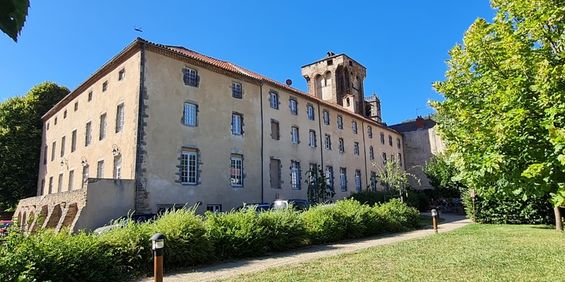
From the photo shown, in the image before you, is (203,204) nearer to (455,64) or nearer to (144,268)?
(144,268)

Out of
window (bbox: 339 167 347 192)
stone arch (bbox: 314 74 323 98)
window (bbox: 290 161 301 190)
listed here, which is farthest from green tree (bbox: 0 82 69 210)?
stone arch (bbox: 314 74 323 98)

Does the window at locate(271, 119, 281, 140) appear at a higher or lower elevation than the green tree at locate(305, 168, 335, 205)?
higher

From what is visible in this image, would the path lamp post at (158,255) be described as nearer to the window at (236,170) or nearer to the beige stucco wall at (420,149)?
the window at (236,170)

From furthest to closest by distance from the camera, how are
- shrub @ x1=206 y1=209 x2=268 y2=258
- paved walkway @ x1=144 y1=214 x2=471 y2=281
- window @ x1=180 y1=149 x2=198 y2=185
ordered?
window @ x1=180 y1=149 x2=198 y2=185 < shrub @ x1=206 y1=209 x2=268 y2=258 < paved walkway @ x1=144 y1=214 x2=471 y2=281

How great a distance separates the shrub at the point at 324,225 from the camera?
13.5m

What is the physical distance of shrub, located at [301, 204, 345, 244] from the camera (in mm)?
13508

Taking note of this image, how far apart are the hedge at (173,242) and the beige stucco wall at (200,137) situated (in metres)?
8.20

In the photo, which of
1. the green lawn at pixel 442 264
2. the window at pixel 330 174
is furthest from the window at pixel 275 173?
the green lawn at pixel 442 264

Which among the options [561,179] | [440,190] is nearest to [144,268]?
[561,179]

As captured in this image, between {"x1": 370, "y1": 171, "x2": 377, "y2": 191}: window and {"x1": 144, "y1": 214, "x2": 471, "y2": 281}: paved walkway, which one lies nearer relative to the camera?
{"x1": 144, "y1": 214, "x2": 471, "y2": 281}: paved walkway

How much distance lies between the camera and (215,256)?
405 inches

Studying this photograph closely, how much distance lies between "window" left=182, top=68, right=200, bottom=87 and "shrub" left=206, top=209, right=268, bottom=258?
1174cm

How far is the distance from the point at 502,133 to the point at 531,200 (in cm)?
1410

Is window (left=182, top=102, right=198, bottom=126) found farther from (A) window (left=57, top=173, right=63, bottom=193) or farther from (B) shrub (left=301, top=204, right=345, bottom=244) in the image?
(A) window (left=57, top=173, right=63, bottom=193)
